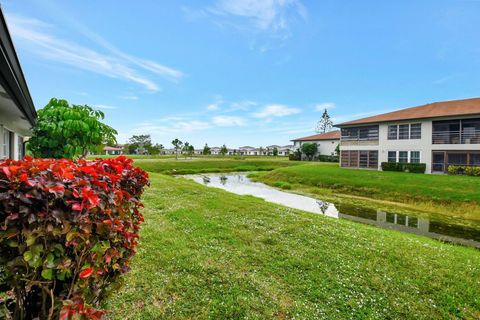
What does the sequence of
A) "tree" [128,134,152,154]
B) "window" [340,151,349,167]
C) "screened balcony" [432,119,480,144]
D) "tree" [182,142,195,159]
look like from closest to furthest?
1. "screened balcony" [432,119,480,144]
2. "window" [340,151,349,167]
3. "tree" [182,142,195,159]
4. "tree" [128,134,152,154]

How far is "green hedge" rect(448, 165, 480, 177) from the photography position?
1923cm

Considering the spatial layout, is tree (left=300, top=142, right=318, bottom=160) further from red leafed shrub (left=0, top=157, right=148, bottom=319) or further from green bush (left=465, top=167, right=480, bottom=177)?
red leafed shrub (left=0, top=157, right=148, bottom=319)

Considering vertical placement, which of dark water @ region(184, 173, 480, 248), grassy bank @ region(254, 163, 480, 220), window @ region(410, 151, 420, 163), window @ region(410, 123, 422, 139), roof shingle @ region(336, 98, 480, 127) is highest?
roof shingle @ region(336, 98, 480, 127)

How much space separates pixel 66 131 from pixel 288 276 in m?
7.28

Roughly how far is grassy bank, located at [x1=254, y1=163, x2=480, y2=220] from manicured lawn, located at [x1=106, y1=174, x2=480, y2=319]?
1001 cm

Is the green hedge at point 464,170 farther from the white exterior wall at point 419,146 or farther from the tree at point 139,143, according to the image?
the tree at point 139,143

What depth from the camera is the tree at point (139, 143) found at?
95.0 metres

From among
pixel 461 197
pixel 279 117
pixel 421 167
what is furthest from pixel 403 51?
pixel 279 117

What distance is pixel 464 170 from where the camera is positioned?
65.6 feet

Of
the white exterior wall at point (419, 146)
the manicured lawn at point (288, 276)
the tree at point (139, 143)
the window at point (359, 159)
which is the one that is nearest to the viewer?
the manicured lawn at point (288, 276)

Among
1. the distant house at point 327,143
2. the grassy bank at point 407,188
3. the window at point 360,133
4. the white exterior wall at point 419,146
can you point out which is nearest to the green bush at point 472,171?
the white exterior wall at point 419,146

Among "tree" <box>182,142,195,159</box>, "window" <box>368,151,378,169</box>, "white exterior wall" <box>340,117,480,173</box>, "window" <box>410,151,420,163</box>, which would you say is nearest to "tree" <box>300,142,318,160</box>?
"white exterior wall" <box>340,117,480,173</box>

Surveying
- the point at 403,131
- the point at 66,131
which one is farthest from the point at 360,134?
the point at 66,131

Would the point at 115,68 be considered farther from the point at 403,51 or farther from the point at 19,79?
the point at 403,51
